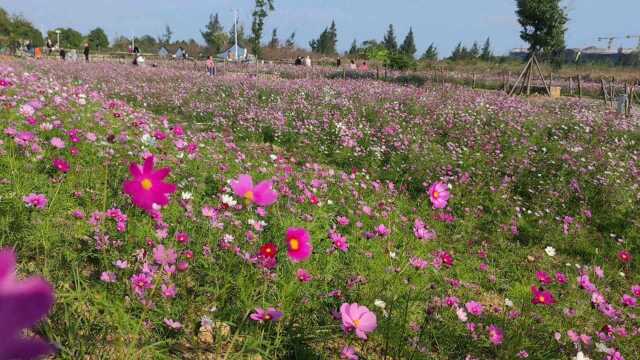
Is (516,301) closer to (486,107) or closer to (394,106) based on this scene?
(394,106)

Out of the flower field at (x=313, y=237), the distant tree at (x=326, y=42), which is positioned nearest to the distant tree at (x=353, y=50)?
the distant tree at (x=326, y=42)

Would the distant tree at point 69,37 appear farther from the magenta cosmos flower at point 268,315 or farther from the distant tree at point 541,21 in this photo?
the magenta cosmos flower at point 268,315

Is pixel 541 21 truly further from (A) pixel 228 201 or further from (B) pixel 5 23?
(B) pixel 5 23

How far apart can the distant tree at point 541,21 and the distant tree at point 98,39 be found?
62484 millimetres

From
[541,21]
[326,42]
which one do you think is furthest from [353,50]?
[541,21]

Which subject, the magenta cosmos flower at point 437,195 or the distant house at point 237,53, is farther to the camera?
the distant house at point 237,53

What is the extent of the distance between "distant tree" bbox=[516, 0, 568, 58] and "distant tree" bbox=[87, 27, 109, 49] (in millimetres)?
62484

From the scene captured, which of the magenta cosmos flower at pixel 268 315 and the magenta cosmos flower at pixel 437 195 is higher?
the magenta cosmos flower at pixel 437 195

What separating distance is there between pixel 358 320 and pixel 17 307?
3.99ft

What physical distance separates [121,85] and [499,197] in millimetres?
11019

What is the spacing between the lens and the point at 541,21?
2450cm

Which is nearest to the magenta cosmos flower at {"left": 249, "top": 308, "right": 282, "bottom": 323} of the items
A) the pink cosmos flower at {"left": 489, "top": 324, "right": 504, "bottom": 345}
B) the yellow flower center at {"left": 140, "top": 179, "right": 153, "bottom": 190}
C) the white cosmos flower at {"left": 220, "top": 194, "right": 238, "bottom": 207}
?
the white cosmos flower at {"left": 220, "top": 194, "right": 238, "bottom": 207}

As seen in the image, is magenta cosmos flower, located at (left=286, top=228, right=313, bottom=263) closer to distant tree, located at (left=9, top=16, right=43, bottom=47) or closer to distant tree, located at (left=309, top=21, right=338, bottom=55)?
distant tree, located at (left=9, top=16, right=43, bottom=47)

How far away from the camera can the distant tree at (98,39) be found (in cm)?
6881
